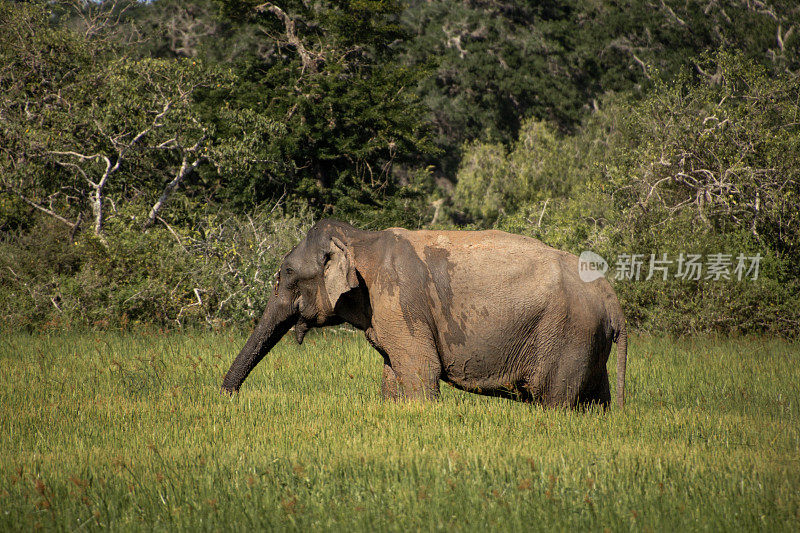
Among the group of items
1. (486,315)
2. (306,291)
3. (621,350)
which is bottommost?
(306,291)

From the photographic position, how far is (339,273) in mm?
8602

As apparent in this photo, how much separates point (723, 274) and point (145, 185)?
1429 cm

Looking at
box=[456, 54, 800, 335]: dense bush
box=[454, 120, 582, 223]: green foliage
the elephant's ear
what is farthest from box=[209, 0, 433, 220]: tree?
the elephant's ear

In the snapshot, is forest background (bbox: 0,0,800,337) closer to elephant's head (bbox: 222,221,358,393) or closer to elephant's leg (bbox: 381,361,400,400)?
elephant's head (bbox: 222,221,358,393)

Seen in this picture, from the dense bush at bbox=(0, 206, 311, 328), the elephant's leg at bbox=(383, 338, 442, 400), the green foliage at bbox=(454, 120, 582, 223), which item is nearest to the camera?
the elephant's leg at bbox=(383, 338, 442, 400)

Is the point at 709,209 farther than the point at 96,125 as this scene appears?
No

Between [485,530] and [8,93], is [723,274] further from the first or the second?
[8,93]

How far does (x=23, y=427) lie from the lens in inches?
316

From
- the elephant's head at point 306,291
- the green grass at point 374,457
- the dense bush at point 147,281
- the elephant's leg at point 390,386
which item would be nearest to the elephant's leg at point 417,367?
the green grass at point 374,457

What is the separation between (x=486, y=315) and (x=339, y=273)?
1.63 meters

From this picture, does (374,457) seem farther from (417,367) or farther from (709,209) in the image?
(709,209)

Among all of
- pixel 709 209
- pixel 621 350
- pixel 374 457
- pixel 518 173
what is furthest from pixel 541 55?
pixel 374 457

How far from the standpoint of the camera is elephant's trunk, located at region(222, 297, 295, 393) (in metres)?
9.12

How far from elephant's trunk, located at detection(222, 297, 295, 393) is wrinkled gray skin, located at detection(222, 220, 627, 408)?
778 mm
